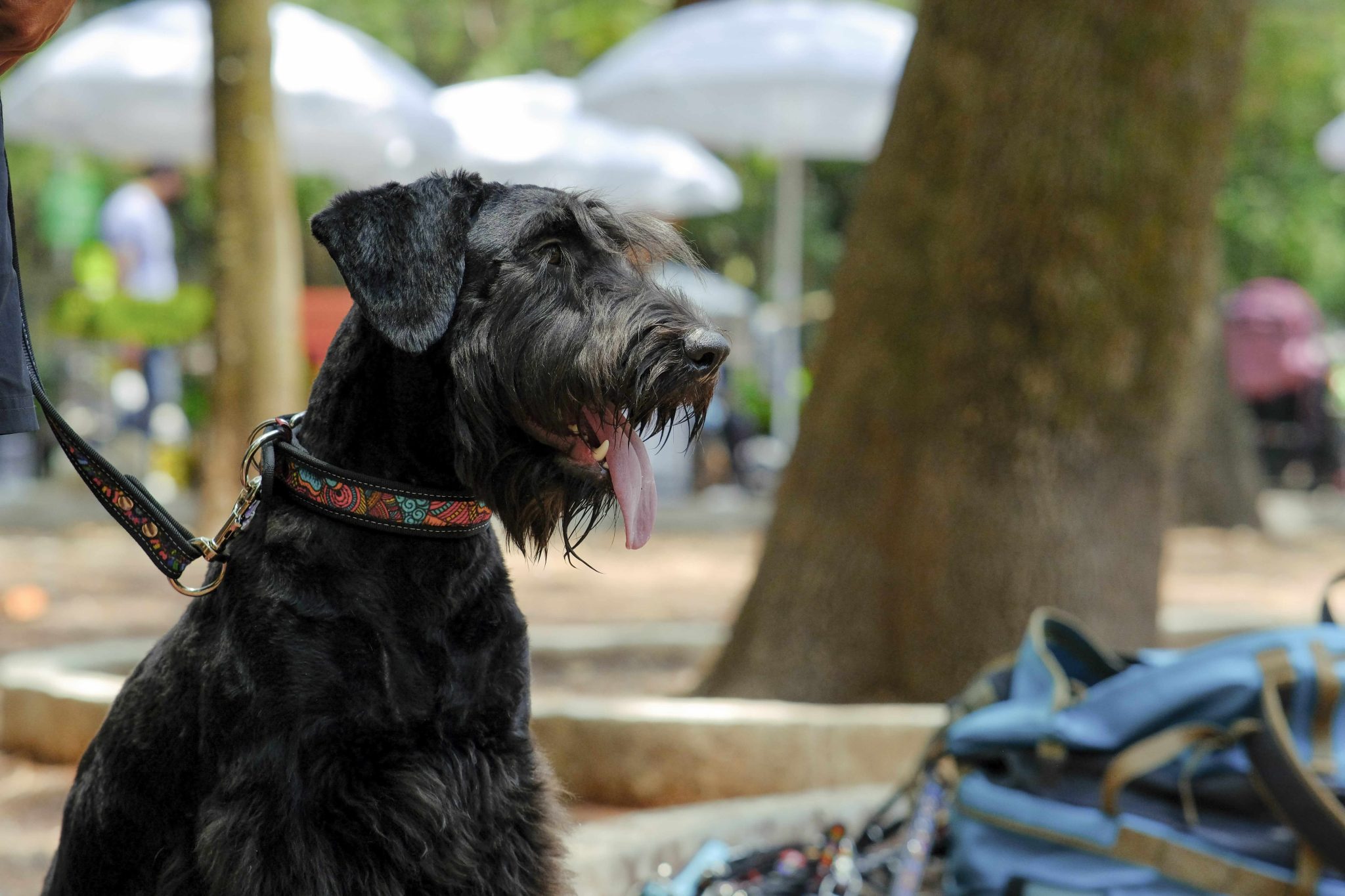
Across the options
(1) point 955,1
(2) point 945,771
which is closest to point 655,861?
(2) point 945,771

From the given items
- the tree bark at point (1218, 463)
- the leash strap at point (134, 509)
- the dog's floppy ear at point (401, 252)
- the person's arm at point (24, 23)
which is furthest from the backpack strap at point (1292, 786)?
the tree bark at point (1218, 463)

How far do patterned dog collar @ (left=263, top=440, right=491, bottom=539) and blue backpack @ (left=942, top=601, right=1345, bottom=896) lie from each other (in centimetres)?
131

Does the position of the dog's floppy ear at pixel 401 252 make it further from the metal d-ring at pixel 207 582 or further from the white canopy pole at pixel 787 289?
the white canopy pole at pixel 787 289

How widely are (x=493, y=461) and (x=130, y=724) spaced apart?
695 mm

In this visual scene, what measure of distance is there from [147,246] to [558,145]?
15.5 ft

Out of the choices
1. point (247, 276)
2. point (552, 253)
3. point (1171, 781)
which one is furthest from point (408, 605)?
point (247, 276)

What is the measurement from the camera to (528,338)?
7.35ft

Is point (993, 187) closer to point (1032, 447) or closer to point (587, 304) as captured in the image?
point (1032, 447)

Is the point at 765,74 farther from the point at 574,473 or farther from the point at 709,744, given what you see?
the point at 574,473

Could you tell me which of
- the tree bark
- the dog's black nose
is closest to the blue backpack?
the dog's black nose

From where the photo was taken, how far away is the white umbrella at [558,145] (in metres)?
15.1

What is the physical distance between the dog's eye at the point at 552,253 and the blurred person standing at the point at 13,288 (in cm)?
79

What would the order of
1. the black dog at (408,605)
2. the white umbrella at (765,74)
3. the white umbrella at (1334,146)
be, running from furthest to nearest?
the white umbrella at (1334,146), the white umbrella at (765,74), the black dog at (408,605)

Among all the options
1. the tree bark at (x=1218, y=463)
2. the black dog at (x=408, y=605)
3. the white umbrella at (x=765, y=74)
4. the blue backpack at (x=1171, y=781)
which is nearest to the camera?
the black dog at (x=408, y=605)
